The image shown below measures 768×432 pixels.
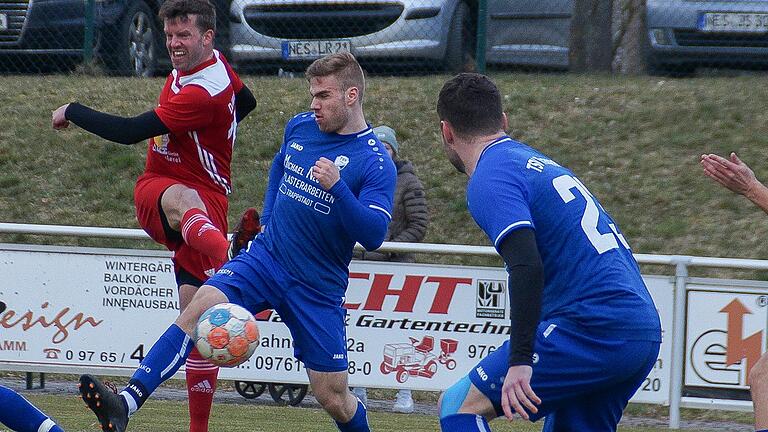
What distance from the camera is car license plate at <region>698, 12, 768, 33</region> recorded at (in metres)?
13.2

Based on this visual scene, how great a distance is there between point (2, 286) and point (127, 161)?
11.7ft

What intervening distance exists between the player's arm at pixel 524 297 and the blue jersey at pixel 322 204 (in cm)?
185

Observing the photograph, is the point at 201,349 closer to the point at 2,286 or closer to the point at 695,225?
the point at 2,286

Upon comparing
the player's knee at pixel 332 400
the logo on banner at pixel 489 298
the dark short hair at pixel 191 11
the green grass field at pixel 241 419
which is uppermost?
the dark short hair at pixel 191 11

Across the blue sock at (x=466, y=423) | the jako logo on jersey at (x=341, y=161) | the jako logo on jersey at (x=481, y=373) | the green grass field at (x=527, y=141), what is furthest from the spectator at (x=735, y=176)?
the green grass field at (x=527, y=141)

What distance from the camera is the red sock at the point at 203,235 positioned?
677cm

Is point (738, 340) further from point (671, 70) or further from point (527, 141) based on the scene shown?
point (671, 70)

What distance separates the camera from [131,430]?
7.83 metres

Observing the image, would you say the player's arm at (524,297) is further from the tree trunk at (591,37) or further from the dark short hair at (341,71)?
the tree trunk at (591,37)

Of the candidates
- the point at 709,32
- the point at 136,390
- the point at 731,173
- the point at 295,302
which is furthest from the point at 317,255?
the point at 709,32

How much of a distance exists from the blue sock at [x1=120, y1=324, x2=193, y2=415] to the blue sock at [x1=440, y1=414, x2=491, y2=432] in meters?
1.87

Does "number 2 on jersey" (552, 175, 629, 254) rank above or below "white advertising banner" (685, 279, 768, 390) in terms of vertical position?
above

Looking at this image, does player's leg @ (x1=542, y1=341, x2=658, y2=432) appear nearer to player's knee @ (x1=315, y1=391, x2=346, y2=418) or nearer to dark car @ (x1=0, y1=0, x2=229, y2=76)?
player's knee @ (x1=315, y1=391, x2=346, y2=418)

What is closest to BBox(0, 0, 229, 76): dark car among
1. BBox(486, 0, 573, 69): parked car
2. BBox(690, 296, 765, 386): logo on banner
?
BBox(486, 0, 573, 69): parked car
